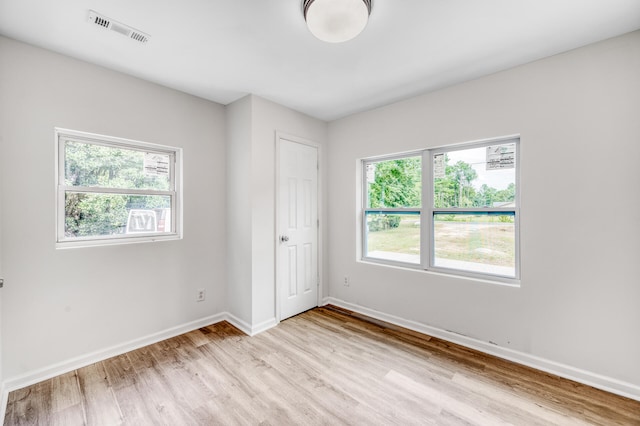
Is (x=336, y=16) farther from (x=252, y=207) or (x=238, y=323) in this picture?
(x=238, y=323)

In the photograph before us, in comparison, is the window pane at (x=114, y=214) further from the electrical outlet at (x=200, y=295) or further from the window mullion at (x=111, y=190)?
the electrical outlet at (x=200, y=295)

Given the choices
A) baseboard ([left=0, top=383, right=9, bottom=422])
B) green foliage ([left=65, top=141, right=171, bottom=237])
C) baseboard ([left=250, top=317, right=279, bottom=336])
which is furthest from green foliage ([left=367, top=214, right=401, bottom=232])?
baseboard ([left=0, top=383, right=9, bottom=422])

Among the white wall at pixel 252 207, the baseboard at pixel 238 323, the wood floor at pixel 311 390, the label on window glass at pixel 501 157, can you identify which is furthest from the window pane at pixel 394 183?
the baseboard at pixel 238 323

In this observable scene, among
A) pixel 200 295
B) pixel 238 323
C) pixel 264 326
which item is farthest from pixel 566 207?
pixel 200 295

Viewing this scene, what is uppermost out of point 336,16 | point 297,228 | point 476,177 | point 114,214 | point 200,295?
point 336,16

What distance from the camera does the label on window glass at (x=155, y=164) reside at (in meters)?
2.67

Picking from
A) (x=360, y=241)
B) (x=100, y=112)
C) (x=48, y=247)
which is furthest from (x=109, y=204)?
(x=360, y=241)

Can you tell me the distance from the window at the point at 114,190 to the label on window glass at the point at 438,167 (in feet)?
8.92

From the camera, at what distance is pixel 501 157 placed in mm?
2486

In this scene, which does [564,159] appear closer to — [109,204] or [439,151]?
[439,151]

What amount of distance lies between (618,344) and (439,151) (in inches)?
79.6

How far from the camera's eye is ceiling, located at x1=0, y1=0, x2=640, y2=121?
1622 millimetres

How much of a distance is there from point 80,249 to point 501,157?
3.74 m

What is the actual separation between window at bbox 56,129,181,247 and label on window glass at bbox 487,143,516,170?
122 inches
